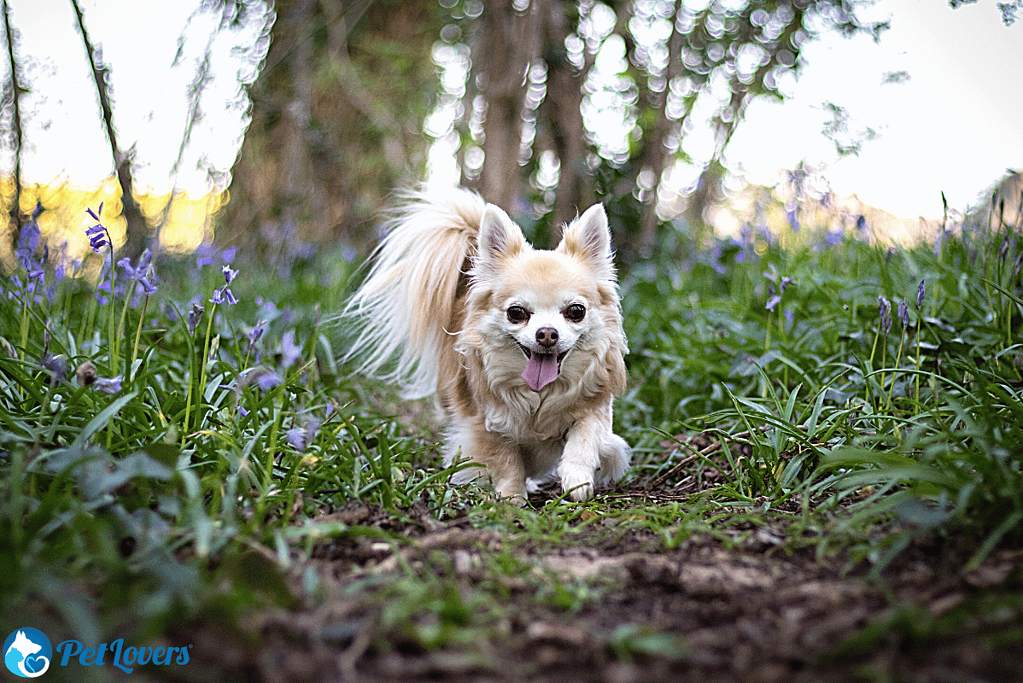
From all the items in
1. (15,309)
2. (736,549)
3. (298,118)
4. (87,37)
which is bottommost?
(736,549)

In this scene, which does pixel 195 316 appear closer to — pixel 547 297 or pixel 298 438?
pixel 298 438

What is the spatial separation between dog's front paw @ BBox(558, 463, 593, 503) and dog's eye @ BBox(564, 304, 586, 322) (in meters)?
0.58

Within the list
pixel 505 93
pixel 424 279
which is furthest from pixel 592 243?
pixel 505 93

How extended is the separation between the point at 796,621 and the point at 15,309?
293 centimetres

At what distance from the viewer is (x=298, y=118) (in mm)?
7941

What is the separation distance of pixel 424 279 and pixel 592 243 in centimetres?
77

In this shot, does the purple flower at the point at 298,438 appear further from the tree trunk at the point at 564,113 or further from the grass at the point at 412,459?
the tree trunk at the point at 564,113

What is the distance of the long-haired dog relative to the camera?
2.57m

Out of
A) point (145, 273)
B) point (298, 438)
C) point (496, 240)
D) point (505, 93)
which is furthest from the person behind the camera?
point (505, 93)

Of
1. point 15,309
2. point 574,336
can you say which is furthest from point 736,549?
point 15,309

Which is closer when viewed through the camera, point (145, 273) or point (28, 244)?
point (145, 273)

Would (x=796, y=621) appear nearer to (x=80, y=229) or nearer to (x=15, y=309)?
(x=15, y=309)

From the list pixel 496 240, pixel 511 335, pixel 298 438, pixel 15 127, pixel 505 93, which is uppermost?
pixel 505 93

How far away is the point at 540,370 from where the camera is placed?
252 cm
